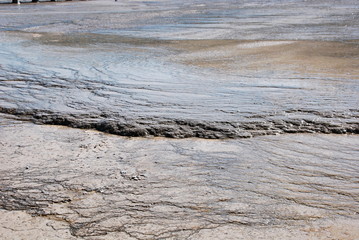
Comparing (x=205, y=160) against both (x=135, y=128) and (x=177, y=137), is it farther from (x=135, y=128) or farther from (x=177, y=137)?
(x=135, y=128)

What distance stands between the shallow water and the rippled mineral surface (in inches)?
0.8

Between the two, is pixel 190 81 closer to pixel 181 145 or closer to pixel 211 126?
pixel 211 126

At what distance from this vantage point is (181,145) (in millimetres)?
3369

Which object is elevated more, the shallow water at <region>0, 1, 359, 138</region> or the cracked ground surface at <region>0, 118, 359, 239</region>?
the shallow water at <region>0, 1, 359, 138</region>

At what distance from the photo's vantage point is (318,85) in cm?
468

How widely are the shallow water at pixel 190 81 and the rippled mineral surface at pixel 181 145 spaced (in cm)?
2

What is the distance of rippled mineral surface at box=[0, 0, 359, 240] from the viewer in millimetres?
2359

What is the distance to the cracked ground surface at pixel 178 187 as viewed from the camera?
2283 mm

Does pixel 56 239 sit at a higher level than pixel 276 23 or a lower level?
lower

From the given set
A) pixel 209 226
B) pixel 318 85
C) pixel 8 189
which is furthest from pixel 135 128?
pixel 318 85

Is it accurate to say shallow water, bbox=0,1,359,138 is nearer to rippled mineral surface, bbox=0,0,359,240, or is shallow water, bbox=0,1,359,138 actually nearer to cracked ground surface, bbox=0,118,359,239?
rippled mineral surface, bbox=0,0,359,240

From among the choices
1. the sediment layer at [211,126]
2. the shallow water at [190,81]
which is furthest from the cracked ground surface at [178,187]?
the shallow water at [190,81]

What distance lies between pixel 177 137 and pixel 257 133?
0.68 meters

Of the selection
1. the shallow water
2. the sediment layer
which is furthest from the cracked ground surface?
the shallow water
